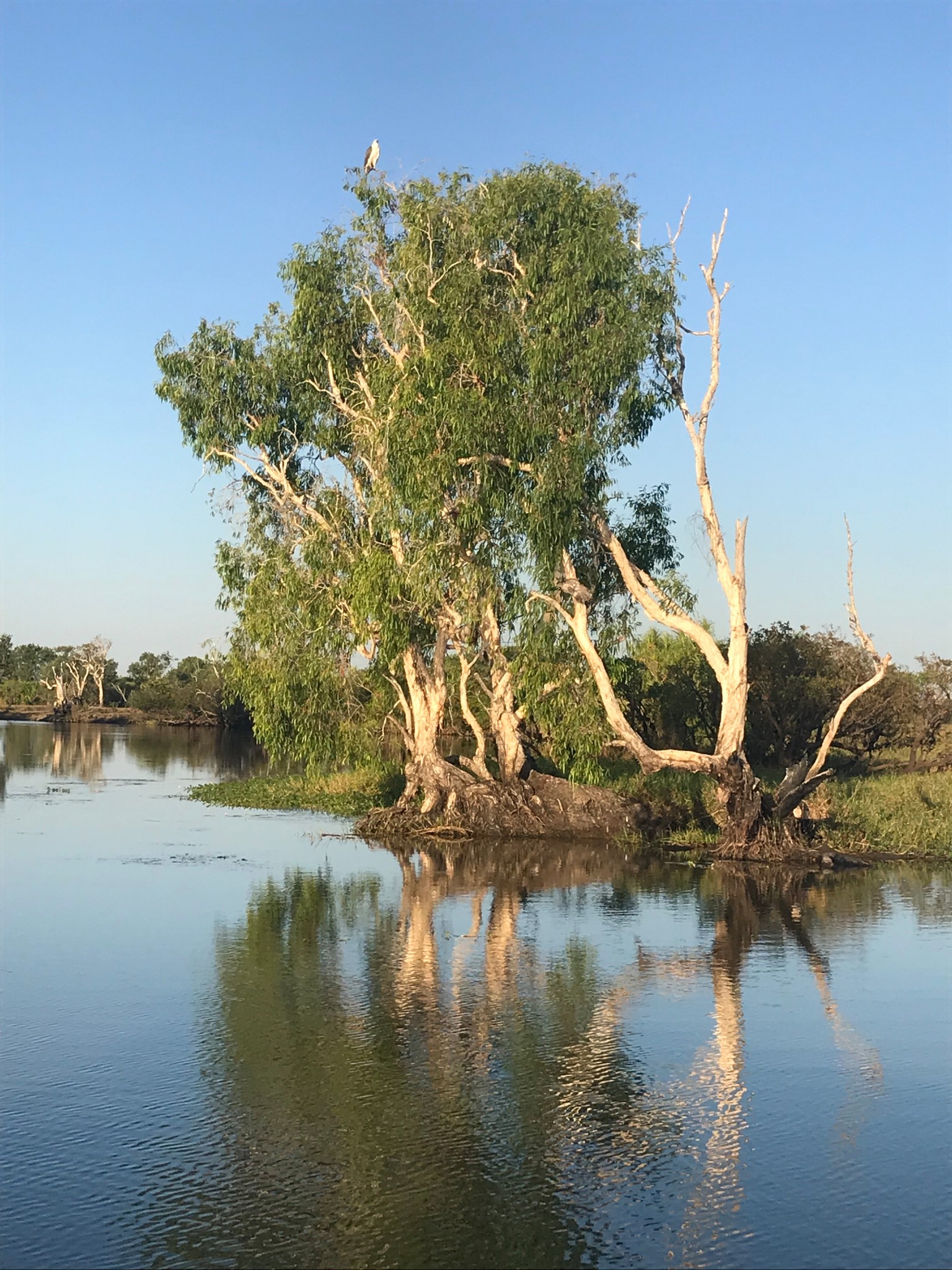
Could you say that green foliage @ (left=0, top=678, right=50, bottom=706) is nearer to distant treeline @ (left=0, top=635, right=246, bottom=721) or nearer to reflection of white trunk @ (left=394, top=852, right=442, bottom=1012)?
distant treeline @ (left=0, top=635, right=246, bottom=721)

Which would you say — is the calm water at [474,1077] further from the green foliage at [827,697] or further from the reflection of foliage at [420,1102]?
the green foliage at [827,697]

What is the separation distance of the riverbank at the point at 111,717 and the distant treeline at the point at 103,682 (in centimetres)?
39

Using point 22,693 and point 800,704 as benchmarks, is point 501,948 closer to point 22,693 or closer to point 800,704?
point 800,704

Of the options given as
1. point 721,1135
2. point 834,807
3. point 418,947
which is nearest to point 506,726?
point 834,807

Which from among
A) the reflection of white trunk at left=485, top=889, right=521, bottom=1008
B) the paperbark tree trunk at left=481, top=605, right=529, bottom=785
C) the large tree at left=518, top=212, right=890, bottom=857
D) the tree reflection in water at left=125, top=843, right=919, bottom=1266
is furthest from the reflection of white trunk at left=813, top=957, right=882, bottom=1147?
the paperbark tree trunk at left=481, top=605, right=529, bottom=785

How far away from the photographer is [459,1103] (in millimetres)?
8359

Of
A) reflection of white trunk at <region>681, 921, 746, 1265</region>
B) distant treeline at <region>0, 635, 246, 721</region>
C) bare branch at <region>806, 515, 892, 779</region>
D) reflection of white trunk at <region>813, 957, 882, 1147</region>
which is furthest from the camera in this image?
distant treeline at <region>0, 635, 246, 721</region>

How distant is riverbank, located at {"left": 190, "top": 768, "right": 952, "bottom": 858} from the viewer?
72.1 ft

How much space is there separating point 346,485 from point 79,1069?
19786 mm

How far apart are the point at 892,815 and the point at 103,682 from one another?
10678cm

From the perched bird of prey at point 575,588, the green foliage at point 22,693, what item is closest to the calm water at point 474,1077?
the perched bird of prey at point 575,588

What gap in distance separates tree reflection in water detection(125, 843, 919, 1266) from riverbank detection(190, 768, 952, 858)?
7348 millimetres

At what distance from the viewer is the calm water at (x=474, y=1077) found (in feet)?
21.2

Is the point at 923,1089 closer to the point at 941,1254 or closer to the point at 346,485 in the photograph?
the point at 941,1254
